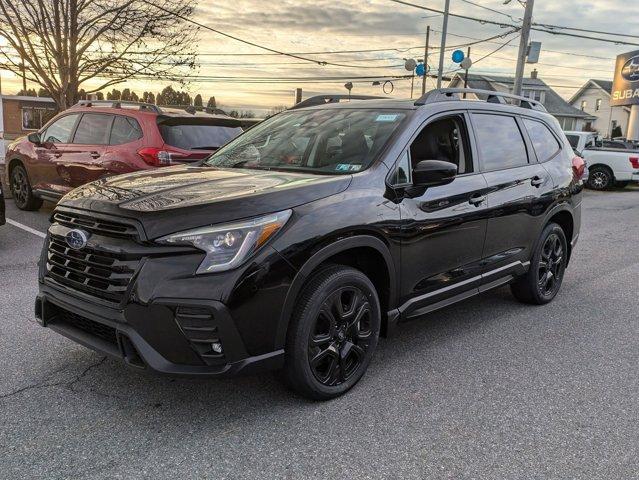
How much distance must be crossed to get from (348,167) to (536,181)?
212 centimetres

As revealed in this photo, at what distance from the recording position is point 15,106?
42.7m

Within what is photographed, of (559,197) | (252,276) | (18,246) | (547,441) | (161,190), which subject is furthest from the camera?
(18,246)

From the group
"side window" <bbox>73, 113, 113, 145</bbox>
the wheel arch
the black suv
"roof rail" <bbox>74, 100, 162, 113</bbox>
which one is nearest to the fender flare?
the black suv

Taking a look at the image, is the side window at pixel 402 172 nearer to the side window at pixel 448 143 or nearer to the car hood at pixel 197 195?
the side window at pixel 448 143

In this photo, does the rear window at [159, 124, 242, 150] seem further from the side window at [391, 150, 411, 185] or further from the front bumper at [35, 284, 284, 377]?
the front bumper at [35, 284, 284, 377]

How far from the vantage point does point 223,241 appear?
2.83 metres

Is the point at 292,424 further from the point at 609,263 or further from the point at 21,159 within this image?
the point at 21,159

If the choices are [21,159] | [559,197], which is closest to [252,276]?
[559,197]

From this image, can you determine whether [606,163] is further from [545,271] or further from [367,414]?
[367,414]

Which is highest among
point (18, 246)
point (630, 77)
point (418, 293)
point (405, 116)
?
point (630, 77)

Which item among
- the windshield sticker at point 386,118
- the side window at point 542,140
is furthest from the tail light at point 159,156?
the side window at point 542,140

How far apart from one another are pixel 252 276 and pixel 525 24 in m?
20.4

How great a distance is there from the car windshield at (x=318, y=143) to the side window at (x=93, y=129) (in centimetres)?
412

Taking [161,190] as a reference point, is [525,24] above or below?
above
